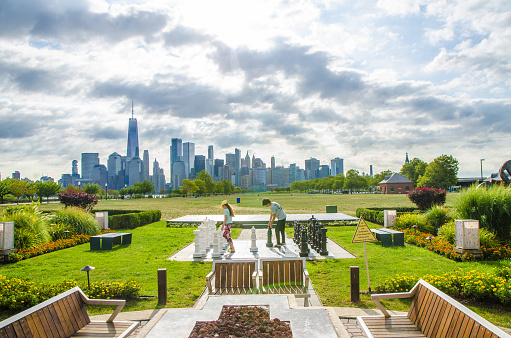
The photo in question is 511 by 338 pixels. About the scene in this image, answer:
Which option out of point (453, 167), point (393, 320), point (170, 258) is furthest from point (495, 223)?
point (453, 167)

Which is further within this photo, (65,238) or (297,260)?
(65,238)

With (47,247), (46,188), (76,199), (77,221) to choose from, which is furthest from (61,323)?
(46,188)

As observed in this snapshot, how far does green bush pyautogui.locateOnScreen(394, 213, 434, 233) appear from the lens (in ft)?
45.1

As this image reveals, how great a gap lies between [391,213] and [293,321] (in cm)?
1338

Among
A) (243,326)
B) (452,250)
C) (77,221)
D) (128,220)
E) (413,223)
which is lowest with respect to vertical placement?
(452,250)

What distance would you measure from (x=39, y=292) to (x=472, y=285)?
8.34m

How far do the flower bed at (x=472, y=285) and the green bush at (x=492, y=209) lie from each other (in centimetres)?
495

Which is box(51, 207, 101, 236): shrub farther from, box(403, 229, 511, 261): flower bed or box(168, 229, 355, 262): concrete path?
box(403, 229, 511, 261): flower bed

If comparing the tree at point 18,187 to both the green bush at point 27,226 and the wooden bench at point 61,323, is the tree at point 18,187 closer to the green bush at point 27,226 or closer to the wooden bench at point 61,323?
the green bush at point 27,226

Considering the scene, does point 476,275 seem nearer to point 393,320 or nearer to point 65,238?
point 393,320

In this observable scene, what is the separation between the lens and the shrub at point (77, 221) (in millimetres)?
14422

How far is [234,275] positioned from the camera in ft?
20.4

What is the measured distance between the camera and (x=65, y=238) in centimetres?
1345

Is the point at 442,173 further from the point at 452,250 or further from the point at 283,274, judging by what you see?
the point at 283,274
